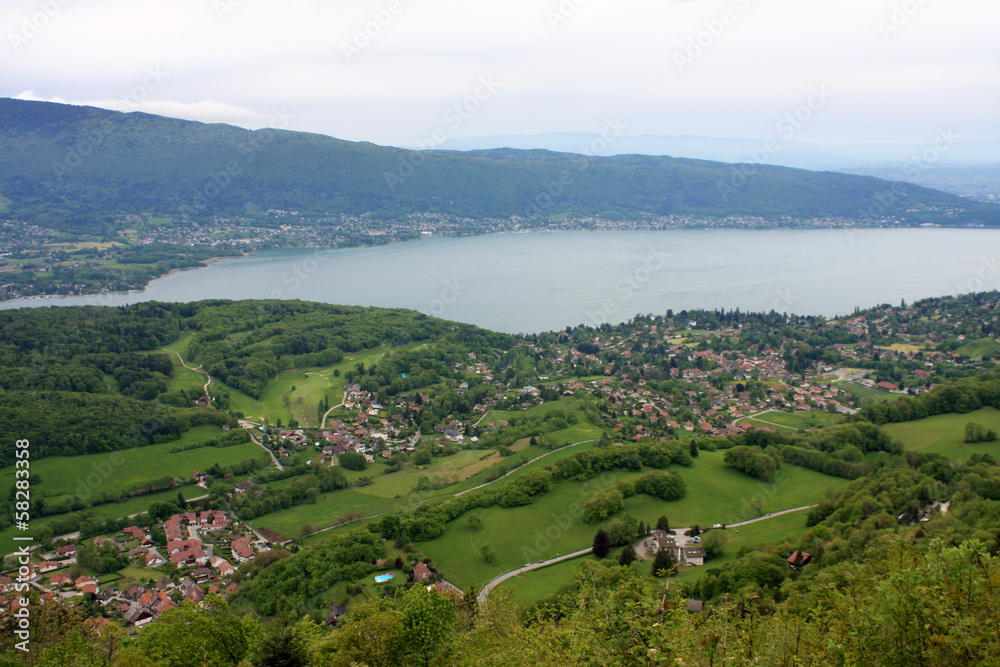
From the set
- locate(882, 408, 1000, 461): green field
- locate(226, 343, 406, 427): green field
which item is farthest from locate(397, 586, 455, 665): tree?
locate(226, 343, 406, 427): green field

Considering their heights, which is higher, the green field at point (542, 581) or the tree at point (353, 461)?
the green field at point (542, 581)

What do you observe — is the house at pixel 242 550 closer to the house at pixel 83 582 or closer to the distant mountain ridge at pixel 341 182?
the house at pixel 83 582

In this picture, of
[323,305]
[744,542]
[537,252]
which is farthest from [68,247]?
[744,542]

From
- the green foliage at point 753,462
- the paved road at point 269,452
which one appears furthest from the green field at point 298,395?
the green foliage at point 753,462

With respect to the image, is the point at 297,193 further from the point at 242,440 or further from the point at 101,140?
the point at 242,440

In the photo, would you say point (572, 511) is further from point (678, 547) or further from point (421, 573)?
point (421, 573)

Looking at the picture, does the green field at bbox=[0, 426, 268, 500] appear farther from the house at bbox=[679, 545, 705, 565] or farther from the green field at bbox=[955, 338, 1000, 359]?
the green field at bbox=[955, 338, 1000, 359]
